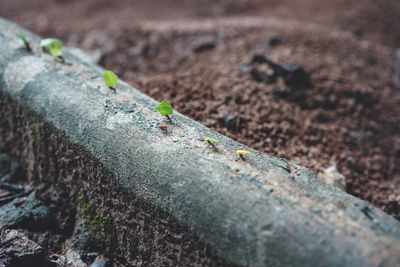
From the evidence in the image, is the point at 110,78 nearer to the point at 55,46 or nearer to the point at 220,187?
the point at 55,46

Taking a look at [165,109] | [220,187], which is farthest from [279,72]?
[220,187]

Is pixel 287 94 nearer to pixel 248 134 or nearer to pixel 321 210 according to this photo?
pixel 248 134

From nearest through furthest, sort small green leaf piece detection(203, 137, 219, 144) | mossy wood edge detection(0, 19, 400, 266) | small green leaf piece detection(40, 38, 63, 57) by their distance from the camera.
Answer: mossy wood edge detection(0, 19, 400, 266) < small green leaf piece detection(203, 137, 219, 144) < small green leaf piece detection(40, 38, 63, 57)

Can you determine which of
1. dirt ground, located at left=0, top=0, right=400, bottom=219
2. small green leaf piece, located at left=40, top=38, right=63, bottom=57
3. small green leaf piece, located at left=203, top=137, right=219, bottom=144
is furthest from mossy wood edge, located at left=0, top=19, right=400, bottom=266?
dirt ground, located at left=0, top=0, right=400, bottom=219

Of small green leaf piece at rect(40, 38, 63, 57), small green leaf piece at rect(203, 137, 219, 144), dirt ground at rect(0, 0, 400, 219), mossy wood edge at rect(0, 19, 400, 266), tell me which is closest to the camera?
mossy wood edge at rect(0, 19, 400, 266)

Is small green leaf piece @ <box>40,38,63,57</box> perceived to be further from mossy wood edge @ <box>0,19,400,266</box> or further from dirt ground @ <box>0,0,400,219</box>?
dirt ground @ <box>0,0,400,219</box>

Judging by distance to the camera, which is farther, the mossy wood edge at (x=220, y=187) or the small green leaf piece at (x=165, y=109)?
the small green leaf piece at (x=165, y=109)

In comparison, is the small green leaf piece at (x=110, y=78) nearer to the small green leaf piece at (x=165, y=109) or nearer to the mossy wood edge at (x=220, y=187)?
the mossy wood edge at (x=220, y=187)

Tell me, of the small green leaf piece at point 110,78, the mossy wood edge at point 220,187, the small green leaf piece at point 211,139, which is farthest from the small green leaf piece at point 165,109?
the small green leaf piece at point 110,78
